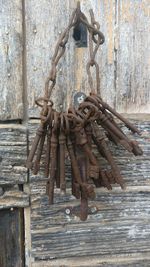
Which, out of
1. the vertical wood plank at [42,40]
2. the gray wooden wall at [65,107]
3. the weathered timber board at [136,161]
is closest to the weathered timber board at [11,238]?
the gray wooden wall at [65,107]

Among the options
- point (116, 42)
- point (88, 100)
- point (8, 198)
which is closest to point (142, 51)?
point (116, 42)

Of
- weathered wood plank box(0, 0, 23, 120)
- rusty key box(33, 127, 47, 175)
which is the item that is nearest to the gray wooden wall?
weathered wood plank box(0, 0, 23, 120)

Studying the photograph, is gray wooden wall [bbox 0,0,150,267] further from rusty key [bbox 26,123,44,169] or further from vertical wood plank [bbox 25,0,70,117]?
rusty key [bbox 26,123,44,169]

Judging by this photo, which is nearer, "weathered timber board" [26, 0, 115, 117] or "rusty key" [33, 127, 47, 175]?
"rusty key" [33, 127, 47, 175]

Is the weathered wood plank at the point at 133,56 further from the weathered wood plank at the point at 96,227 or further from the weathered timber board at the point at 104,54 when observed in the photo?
the weathered wood plank at the point at 96,227

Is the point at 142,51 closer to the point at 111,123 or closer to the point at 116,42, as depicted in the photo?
the point at 116,42

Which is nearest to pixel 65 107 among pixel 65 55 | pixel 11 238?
pixel 65 55

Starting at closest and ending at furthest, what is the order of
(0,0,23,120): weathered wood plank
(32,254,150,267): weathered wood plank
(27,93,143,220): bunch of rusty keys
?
(27,93,143,220): bunch of rusty keys → (0,0,23,120): weathered wood plank → (32,254,150,267): weathered wood plank
